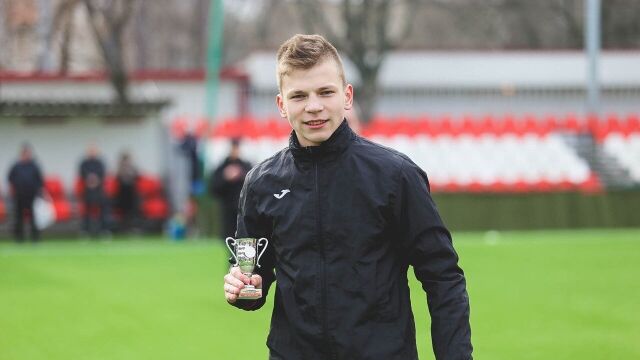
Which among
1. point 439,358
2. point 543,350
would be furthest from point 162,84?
point 439,358

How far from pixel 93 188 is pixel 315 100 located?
21.6 metres

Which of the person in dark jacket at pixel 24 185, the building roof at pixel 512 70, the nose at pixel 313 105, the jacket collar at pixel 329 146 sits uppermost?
the nose at pixel 313 105

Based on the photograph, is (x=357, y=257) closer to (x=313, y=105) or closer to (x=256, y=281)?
(x=256, y=281)

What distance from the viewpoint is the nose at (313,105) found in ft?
12.6

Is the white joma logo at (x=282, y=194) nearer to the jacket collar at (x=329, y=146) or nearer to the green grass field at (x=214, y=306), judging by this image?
the jacket collar at (x=329, y=146)

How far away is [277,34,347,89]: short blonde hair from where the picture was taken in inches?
151

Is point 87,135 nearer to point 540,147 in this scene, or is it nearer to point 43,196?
point 43,196

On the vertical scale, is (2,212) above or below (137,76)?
below

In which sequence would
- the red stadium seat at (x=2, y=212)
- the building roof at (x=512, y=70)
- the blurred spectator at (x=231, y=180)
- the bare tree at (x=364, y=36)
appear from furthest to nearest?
the bare tree at (x=364, y=36) → the building roof at (x=512, y=70) → the red stadium seat at (x=2, y=212) → the blurred spectator at (x=231, y=180)

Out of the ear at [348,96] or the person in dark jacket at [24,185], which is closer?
the ear at [348,96]

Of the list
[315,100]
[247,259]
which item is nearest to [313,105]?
[315,100]

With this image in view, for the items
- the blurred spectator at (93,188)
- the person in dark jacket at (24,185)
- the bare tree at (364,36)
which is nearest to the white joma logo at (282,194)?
the person in dark jacket at (24,185)

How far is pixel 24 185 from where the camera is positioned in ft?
76.5

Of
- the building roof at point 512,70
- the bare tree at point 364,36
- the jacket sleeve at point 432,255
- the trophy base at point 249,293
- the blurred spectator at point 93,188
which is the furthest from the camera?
the bare tree at point 364,36
